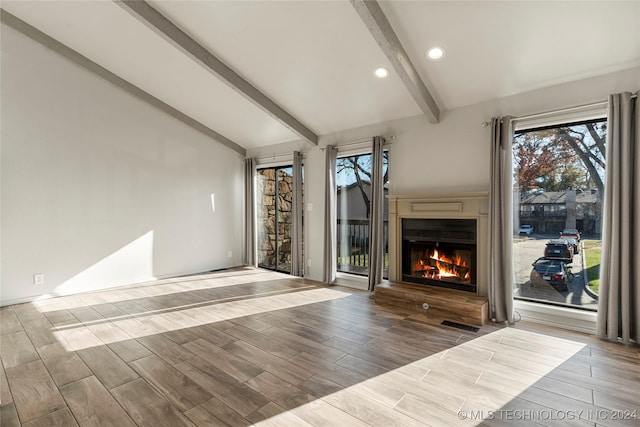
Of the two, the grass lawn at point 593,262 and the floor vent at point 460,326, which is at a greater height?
the grass lawn at point 593,262

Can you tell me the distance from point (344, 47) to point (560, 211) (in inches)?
113

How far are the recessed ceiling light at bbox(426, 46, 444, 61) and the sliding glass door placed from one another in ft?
11.4

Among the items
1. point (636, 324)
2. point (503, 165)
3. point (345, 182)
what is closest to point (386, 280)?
point (345, 182)

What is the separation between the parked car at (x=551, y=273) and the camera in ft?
10.8

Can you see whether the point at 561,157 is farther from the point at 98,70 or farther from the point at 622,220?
the point at 98,70

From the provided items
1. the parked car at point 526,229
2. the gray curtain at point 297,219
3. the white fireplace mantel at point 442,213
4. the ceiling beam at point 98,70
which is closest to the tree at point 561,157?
the parked car at point 526,229

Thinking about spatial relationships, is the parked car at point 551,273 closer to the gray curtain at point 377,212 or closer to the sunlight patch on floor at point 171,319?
the gray curtain at point 377,212

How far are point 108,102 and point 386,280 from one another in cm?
505

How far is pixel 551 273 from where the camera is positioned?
132 inches

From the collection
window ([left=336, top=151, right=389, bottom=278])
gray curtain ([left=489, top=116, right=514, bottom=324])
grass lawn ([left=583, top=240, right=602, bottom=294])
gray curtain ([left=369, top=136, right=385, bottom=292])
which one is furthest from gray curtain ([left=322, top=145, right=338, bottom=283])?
grass lawn ([left=583, top=240, right=602, bottom=294])

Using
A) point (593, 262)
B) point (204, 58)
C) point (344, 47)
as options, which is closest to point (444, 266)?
point (593, 262)

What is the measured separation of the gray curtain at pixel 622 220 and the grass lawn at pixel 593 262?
0.71ft

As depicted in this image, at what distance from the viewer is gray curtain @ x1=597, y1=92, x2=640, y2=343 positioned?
2.71m

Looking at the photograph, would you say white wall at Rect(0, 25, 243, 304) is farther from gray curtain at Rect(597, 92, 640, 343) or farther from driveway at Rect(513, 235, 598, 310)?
gray curtain at Rect(597, 92, 640, 343)
